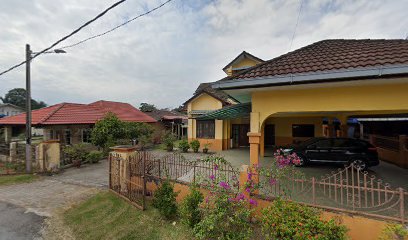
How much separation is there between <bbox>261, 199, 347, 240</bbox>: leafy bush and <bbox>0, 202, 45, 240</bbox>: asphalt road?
544 centimetres

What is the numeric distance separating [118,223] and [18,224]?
9.24ft

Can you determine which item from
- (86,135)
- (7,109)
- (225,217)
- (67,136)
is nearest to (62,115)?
(67,136)

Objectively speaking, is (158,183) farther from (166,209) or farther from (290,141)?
(290,141)

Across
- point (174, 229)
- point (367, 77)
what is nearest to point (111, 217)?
point (174, 229)

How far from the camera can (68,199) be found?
7.44 metres

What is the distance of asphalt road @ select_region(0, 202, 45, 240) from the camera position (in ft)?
17.0

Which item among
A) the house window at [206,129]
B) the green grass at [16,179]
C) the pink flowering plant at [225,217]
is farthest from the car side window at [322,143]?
the green grass at [16,179]

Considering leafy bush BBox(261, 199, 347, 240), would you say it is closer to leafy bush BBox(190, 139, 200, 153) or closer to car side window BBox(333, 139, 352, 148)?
car side window BBox(333, 139, 352, 148)

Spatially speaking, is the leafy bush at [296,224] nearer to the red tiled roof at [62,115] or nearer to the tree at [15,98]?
the red tiled roof at [62,115]

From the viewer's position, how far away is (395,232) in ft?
11.2

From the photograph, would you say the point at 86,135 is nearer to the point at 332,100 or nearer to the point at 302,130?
the point at 302,130

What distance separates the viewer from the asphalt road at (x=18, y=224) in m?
5.17

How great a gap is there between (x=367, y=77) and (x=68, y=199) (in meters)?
9.33

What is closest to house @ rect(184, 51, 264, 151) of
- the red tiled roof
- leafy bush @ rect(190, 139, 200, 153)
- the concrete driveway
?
leafy bush @ rect(190, 139, 200, 153)
